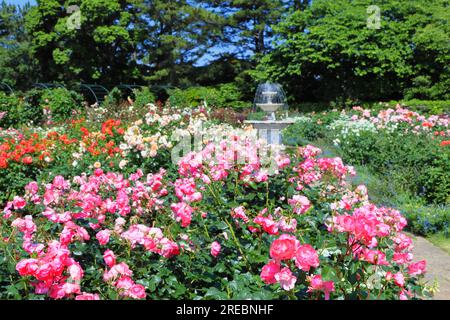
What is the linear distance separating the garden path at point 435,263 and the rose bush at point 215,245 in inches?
35.0

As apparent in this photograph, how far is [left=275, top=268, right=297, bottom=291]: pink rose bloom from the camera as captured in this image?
1299 millimetres

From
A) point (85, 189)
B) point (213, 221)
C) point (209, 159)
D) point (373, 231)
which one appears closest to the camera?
point (373, 231)

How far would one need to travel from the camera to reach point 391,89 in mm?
20594

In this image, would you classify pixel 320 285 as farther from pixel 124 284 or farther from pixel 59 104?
pixel 59 104

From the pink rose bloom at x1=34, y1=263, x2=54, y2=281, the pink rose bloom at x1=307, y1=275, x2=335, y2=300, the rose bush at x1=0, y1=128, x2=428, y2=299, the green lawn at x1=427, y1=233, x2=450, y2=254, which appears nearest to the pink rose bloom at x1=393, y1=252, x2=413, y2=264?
the rose bush at x1=0, y1=128, x2=428, y2=299

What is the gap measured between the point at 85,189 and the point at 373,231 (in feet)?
4.74

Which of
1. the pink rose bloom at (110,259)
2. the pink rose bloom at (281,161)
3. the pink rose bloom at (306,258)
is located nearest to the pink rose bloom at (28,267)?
the pink rose bloom at (110,259)

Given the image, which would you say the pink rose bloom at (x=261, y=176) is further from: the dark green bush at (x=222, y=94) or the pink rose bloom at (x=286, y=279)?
the dark green bush at (x=222, y=94)

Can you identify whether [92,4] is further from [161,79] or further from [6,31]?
[6,31]

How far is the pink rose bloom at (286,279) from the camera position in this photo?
4.26 feet

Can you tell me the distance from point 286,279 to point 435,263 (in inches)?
94.1

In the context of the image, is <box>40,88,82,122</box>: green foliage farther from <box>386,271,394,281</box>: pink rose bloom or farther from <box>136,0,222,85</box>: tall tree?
<box>386,271,394,281</box>: pink rose bloom

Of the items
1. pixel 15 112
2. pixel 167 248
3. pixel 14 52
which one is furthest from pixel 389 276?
pixel 14 52
